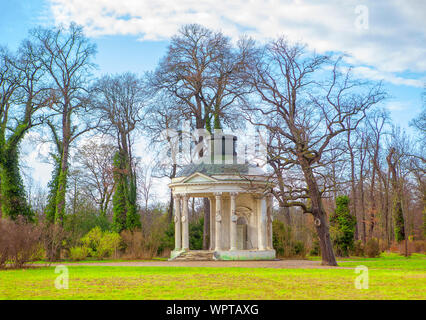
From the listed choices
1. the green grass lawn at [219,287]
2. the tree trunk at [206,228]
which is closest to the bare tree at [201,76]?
the tree trunk at [206,228]

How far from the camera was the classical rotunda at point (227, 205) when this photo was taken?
32.8 m

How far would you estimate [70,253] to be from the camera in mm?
35781

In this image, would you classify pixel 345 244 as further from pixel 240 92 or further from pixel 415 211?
pixel 415 211

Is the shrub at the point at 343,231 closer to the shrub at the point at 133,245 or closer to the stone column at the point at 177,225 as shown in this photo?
the stone column at the point at 177,225

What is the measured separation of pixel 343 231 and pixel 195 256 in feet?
34.3

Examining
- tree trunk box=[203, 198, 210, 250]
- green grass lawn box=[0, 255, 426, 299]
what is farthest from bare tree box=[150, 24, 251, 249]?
green grass lawn box=[0, 255, 426, 299]

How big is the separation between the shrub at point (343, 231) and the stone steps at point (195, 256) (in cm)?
869

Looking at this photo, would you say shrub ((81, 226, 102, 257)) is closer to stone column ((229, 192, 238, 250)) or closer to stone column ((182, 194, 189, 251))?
stone column ((182, 194, 189, 251))

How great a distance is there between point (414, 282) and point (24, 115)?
30150 mm

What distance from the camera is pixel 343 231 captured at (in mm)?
36375

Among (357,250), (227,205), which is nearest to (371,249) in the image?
(357,250)

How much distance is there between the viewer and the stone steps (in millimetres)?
33094
